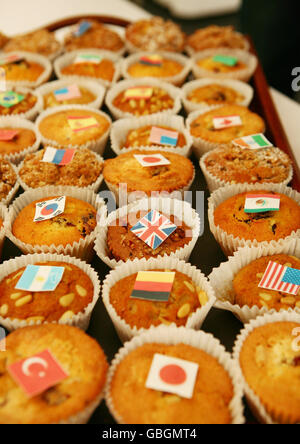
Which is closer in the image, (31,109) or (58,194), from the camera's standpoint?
(58,194)

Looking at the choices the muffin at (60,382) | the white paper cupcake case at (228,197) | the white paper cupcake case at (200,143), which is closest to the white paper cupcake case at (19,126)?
the white paper cupcake case at (200,143)

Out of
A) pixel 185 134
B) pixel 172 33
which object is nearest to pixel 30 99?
pixel 185 134

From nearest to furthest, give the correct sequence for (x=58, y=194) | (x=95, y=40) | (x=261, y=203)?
1. (x=261, y=203)
2. (x=58, y=194)
3. (x=95, y=40)

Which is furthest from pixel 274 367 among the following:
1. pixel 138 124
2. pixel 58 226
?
pixel 138 124

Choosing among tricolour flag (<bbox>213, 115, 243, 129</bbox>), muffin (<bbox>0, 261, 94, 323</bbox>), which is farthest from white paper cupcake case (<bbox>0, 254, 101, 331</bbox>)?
tricolour flag (<bbox>213, 115, 243, 129</bbox>)

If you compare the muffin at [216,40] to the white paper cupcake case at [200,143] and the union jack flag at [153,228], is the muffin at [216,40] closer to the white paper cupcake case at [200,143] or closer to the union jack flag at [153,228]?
the white paper cupcake case at [200,143]

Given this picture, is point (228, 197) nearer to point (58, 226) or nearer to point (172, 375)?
point (58, 226)
